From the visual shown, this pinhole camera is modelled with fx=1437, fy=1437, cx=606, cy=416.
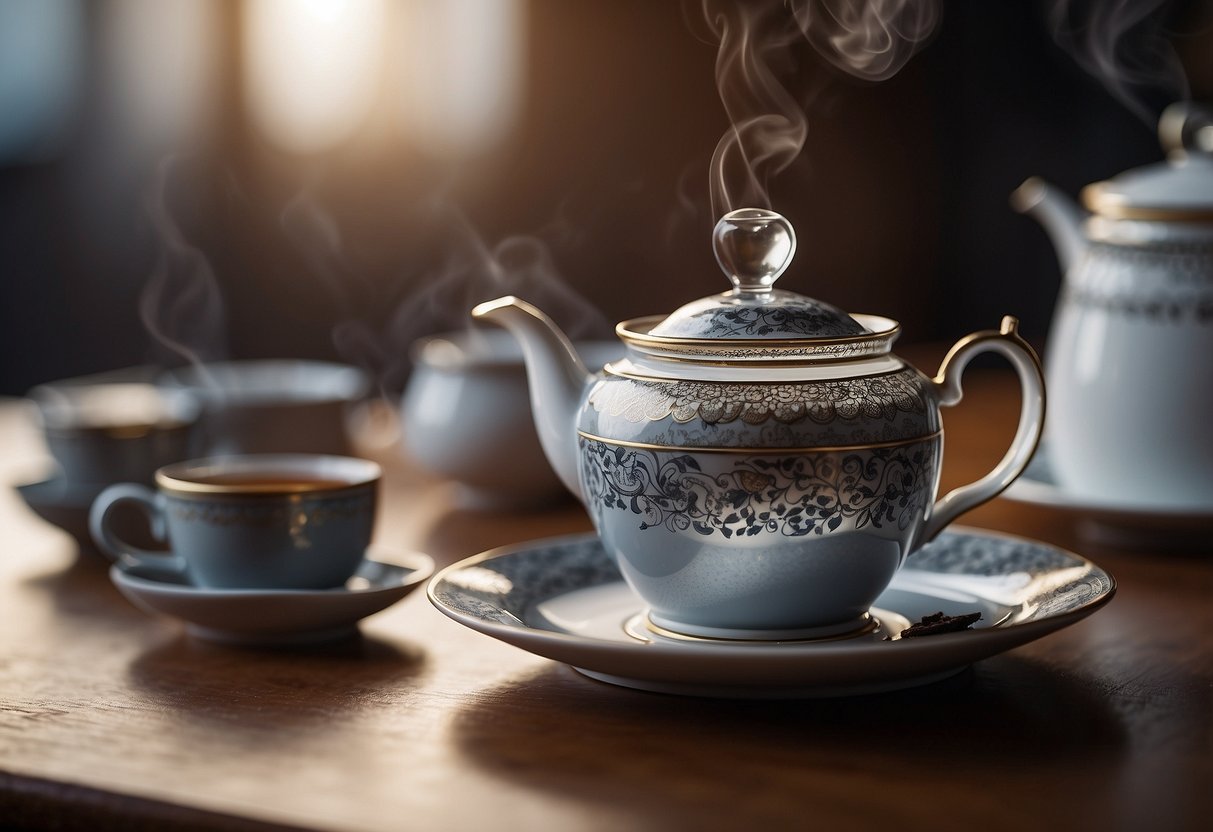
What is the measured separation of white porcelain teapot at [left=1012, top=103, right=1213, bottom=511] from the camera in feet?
3.52

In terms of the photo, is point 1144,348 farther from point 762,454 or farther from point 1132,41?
point 1132,41

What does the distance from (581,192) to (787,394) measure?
9.60 feet

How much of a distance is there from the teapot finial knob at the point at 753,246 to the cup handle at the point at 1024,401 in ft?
0.36

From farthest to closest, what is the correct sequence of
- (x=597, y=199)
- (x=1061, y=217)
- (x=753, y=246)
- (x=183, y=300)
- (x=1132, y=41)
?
(x=183, y=300)
(x=1132, y=41)
(x=597, y=199)
(x=1061, y=217)
(x=753, y=246)

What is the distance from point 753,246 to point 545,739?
0.95 ft

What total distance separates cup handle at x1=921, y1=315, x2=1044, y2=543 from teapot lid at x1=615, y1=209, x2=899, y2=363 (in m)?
0.05

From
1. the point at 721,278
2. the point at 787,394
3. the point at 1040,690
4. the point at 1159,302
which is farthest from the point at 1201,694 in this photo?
the point at 721,278

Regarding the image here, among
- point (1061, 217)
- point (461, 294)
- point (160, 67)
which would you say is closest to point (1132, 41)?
point (461, 294)

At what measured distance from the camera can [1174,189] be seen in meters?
1.10

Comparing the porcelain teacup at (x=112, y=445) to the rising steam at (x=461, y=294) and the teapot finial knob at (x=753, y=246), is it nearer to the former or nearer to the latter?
the teapot finial knob at (x=753, y=246)

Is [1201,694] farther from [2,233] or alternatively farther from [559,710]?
[2,233]

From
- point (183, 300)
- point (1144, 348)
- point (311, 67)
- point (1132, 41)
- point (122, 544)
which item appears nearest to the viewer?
point (122, 544)

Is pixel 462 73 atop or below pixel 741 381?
atop

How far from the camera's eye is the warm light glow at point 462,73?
3.64 metres
